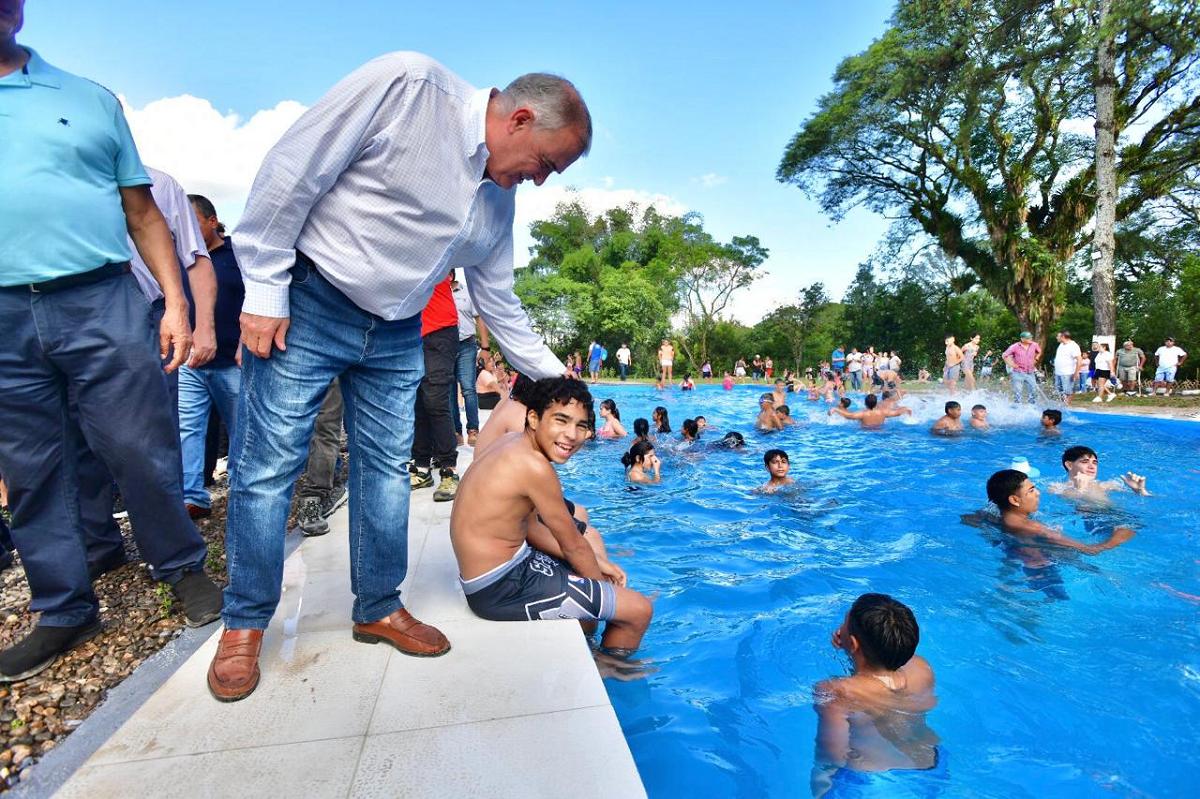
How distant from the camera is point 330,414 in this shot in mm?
4367

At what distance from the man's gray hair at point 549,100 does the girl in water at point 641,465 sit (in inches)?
229

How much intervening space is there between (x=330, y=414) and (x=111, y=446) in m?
2.10

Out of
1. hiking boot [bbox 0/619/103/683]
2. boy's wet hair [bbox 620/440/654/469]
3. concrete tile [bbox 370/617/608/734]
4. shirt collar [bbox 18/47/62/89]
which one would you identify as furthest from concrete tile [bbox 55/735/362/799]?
boy's wet hair [bbox 620/440/654/469]

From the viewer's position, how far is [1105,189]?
16.5 metres

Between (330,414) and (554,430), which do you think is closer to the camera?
(554,430)

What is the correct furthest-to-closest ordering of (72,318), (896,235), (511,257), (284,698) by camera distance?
(896,235) < (511,257) < (72,318) < (284,698)

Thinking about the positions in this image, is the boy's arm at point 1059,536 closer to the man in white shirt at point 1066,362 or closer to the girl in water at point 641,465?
the girl in water at point 641,465

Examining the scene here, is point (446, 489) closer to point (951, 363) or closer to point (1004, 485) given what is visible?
point (1004, 485)

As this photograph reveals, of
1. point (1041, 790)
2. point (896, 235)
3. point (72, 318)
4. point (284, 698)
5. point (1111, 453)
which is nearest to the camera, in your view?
point (284, 698)

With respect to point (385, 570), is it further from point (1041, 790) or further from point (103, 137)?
point (1041, 790)

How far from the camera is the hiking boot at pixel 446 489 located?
15.2 feet

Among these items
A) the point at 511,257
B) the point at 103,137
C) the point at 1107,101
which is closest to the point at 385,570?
the point at 511,257

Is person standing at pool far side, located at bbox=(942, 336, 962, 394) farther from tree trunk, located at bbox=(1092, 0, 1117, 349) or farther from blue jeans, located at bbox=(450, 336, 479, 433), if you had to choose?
blue jeans, located at bbox=(450, 336, 479, 433)

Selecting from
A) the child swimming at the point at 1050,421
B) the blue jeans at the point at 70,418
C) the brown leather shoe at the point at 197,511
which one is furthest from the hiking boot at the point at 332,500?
the child swimming at the point at 1050,421
